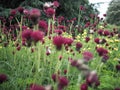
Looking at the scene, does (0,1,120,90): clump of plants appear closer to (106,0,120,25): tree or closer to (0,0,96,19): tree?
(0,0,96,19): tree

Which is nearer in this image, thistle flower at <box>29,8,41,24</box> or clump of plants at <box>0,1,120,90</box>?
clump of plants at <box>0,1,120,90</box>

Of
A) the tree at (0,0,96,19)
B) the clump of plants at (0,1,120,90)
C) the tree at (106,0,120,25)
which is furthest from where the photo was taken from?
the tree at (106,0,120,25)

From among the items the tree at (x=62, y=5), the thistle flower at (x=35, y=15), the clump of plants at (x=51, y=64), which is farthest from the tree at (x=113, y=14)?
the thistle flower at (x=35, y=15)

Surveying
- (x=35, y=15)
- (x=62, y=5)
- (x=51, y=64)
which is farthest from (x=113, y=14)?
(x=35, y=15)

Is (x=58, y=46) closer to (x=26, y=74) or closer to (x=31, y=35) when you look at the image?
(x=31, y=35)

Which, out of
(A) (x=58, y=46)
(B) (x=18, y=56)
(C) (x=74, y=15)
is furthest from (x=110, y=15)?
(A) (x=58, y=46)

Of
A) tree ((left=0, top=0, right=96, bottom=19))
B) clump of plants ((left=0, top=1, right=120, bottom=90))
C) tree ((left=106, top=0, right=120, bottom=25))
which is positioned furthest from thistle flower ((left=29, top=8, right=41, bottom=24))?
tree ((left=106, top=0, right=120, bottom=25))

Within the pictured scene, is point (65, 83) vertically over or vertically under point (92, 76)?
under

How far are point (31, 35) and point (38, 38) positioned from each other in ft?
0.19

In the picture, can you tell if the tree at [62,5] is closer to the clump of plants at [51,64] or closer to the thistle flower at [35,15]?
the clump of plants at [51,64]

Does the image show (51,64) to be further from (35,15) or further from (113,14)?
(113,14)

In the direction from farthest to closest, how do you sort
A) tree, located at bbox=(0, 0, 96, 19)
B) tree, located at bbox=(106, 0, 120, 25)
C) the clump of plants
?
1. tree, located at bbox=(106, 0, 120, 25)
2. tree, located at bbox=(0, 0, 96, 19)
3. the clump of plants

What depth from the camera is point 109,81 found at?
3.34 m

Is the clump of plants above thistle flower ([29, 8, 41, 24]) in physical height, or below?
below
